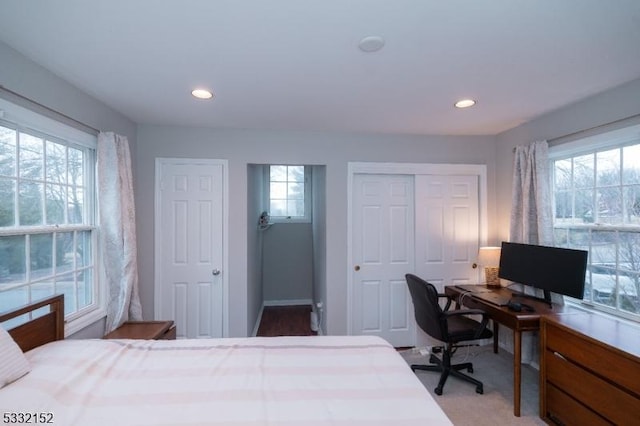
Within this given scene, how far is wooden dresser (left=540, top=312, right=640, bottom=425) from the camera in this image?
1.51m

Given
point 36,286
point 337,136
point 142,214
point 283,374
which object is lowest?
point 283,374

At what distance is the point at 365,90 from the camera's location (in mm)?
2068

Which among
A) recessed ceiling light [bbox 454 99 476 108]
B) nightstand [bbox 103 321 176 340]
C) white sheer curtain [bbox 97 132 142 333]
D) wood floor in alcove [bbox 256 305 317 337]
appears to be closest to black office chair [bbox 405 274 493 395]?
recessed ceiling light [bbox 454 99 476 108]

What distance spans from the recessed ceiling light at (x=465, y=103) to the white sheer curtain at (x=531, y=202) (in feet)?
2.66

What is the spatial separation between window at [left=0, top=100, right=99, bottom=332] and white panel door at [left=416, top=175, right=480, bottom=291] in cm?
307

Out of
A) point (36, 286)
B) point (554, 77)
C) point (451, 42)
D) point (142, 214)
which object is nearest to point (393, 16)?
point (451, 42)

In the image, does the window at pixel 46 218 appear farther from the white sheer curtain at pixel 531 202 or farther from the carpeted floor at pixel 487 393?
the white sheer curtain at pixel 531 202

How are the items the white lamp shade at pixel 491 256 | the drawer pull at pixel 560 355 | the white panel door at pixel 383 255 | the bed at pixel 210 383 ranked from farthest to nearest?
the white panel door at pixel 383 255, the white lamp shade at pixel 491 256, the drawer pull at pixel 560 355, the bed at pixel 210 383

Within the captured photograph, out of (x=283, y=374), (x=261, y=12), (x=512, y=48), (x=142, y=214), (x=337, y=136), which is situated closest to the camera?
(x=261, y=12)

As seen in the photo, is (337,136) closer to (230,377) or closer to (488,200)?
(488,200)

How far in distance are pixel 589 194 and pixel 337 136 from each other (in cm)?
227

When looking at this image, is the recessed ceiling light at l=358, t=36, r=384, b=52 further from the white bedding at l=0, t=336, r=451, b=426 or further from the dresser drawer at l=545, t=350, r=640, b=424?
the dresser drawer at l=545, t=350, r=640, b=424

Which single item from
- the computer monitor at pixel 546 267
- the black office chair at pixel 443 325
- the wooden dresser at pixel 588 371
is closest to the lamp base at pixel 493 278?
the computer monitor at pixel 546 267

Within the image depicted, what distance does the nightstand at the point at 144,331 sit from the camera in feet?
7.30
